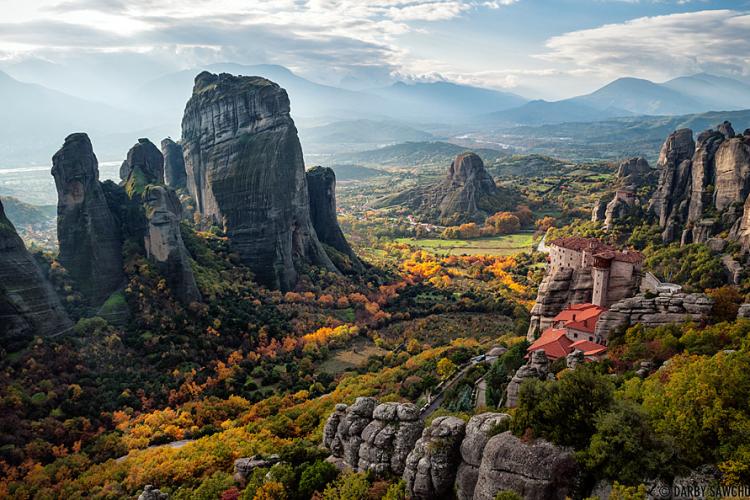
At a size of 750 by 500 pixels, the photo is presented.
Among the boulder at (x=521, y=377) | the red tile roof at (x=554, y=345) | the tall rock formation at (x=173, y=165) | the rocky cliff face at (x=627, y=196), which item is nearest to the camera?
the boulder at (x=521, y=377)

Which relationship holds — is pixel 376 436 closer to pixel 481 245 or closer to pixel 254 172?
pixel 254 172

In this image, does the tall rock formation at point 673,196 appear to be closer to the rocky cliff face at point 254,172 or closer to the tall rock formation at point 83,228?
the rocky cliff face at point 254,172

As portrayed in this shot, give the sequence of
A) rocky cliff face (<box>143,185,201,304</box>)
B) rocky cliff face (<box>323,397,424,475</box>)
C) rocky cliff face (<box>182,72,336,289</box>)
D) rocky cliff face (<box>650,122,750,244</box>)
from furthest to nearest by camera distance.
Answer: rocky cliff face (<box>182,72,336,289</box>), rocky cliff face (<box>650,122,750,244</box>), rocky cliff face (<box>143,185,201,304</box>), rocky cliff face (<box>323,397,424,475</box>)

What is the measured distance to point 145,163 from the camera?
6969cm

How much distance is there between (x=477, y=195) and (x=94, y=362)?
126 m

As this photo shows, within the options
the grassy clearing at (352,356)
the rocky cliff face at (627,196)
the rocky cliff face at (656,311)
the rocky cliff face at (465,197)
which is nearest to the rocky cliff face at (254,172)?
the grassy clearing at (352,356)

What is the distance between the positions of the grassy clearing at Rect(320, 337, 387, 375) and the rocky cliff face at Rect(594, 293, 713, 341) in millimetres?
31026

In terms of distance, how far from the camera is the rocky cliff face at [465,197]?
15225cm

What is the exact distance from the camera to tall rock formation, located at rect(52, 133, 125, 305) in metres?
55.3

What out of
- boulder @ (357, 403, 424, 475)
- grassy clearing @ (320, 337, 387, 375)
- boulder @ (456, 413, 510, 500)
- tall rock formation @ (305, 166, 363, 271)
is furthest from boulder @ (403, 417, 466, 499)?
tall rock formation @ (305, 166, 363, 271)

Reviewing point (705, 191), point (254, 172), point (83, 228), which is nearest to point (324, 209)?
point (254, 172)

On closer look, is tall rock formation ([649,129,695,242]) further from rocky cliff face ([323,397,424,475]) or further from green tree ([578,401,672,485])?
green tree ([578,401,672,485])

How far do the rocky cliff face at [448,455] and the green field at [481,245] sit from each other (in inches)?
3714

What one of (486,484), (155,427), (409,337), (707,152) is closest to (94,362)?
(155,427)
